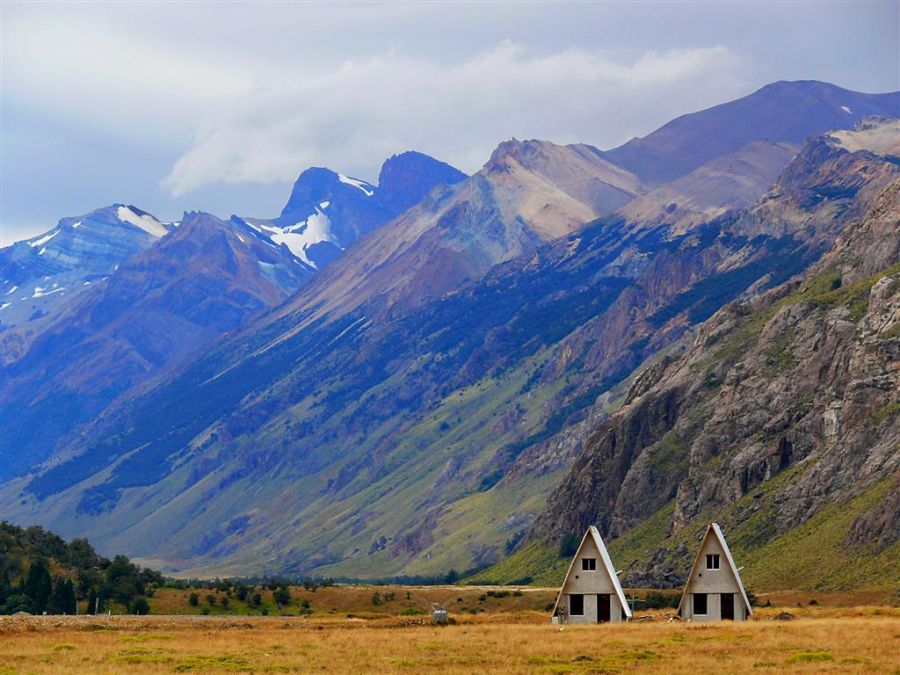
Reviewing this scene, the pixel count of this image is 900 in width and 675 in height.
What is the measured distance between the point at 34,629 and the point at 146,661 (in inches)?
866

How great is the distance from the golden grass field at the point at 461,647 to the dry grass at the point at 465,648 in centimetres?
7

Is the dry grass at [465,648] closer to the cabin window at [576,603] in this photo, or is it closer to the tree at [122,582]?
the cabin window at [576,603]

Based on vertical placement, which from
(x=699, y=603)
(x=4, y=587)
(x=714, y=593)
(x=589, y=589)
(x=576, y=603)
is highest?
(x=4, y=587)

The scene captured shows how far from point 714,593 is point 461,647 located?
91.2 ft

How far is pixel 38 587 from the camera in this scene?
160625 mm

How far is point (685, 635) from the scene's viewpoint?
90.2 m

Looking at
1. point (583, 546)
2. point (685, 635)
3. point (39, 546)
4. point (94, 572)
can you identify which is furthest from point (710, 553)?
point (39, 546)

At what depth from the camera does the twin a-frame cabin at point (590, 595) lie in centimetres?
10656

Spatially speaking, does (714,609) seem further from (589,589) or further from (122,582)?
(122,582)

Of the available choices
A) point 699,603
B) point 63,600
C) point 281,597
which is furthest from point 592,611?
point 63,600

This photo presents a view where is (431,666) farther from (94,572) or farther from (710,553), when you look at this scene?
(94,572)

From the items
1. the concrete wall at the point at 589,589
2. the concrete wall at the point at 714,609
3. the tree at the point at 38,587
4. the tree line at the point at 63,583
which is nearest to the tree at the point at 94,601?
the tree line at the point at 63,583

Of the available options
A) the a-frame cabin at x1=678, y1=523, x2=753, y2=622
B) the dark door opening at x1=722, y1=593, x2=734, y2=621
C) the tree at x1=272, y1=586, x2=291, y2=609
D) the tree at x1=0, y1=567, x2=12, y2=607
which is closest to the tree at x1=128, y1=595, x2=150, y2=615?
the tree at x1=0, y1=567, x2=12, y2=607

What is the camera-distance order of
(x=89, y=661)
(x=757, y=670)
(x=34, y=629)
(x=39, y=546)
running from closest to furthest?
1. (x=757, y=670)
2. (x=89, y=661)
3. (x=34, y=629)
4. (x=39, y=546)
